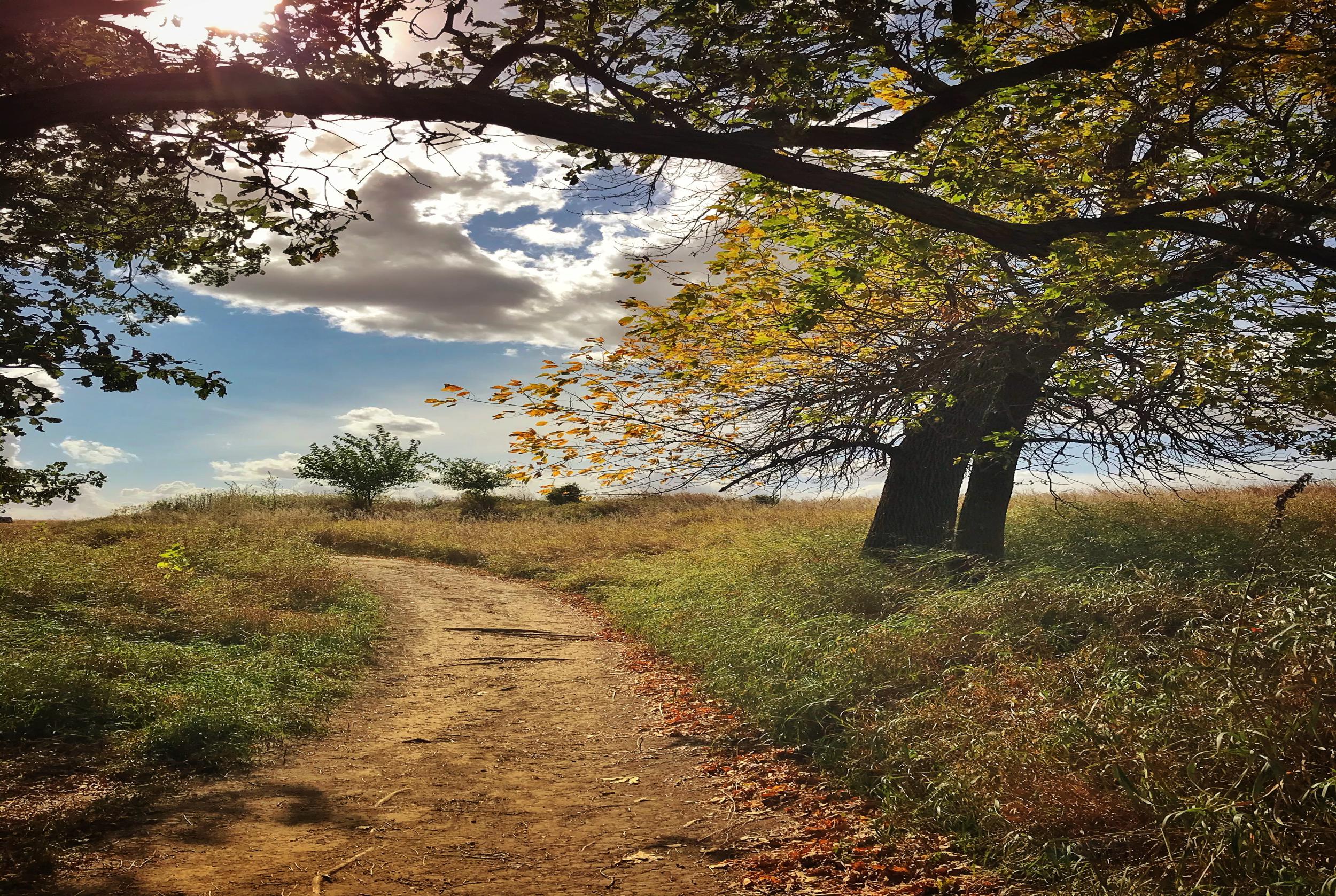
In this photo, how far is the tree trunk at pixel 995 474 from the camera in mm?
12164

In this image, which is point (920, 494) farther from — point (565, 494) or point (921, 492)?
point (565, 494)

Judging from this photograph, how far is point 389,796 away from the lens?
5.85 m

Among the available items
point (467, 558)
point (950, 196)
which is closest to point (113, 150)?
point (950, 196)

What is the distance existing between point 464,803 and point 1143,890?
13.9 ft

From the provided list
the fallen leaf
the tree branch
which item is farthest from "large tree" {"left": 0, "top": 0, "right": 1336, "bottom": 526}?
the fallen leaf

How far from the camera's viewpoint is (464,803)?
575 cm

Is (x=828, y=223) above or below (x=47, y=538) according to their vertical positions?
above

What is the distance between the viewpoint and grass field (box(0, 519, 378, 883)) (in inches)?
227

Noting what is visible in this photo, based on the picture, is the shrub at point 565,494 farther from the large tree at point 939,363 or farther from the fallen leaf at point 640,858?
the fallen leaf at point 640,858

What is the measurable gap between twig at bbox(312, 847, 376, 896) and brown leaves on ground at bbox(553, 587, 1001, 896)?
2162 mm

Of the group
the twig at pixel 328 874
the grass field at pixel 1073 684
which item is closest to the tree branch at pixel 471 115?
the grass field at pixel 1073 684

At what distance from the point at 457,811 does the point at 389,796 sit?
2.01 ft

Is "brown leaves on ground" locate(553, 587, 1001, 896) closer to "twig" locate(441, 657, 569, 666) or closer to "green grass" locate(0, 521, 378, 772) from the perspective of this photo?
"green grass" locate(0, 521, 378, 772)

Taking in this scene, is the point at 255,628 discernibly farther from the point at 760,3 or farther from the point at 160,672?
the point at 760,3
